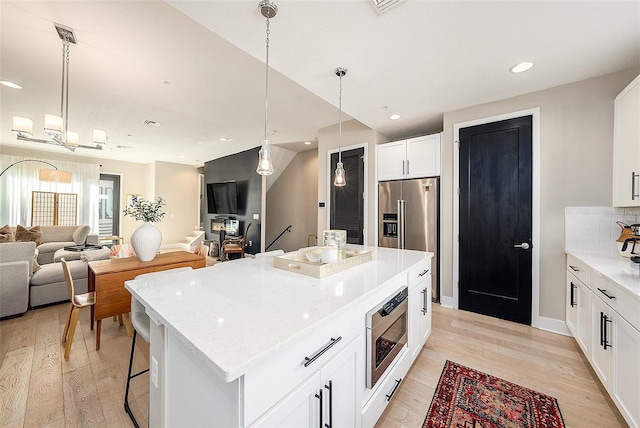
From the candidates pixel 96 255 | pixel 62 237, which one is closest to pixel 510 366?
pixel 96 255

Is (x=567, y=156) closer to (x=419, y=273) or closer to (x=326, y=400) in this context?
(x=419, y=273)

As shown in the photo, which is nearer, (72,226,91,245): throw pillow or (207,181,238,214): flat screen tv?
(72,226,91,245): throw pillow

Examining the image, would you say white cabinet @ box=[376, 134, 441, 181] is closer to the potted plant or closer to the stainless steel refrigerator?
the stainless steel refrigerator

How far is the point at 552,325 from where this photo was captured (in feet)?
8.47

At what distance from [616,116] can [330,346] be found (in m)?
3.22

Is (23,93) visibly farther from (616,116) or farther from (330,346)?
(616,116)

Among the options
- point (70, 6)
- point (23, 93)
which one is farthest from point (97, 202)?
point (70, 6)

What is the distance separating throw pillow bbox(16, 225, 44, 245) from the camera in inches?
187

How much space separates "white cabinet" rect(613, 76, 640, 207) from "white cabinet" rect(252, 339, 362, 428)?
8.30 ft

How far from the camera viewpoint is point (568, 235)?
2.50m

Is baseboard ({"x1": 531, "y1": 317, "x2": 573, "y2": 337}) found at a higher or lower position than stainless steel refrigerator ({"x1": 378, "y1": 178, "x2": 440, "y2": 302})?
lower

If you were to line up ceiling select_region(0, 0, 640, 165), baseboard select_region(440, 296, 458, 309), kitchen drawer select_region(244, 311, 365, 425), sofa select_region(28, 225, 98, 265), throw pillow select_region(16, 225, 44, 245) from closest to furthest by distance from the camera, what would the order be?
kitchen drawer select_region(244, 311, 365, 425)
ceiling select_region(0, 0, 640, 165)
baseboard select_region(440, 296, 458, 309)
throw pillow select_region(16, 225, 44, 245)
sofa select_region(28, 225, 98, 265)

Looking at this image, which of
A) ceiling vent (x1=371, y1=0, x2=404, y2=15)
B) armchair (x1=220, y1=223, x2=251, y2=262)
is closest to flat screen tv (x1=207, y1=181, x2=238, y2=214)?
armchair (x1=220, y1=223, x2=251, y2=262)

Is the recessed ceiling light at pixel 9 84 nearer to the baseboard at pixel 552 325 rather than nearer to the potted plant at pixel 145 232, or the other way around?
the potted plant at pixel 145 232
